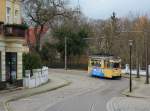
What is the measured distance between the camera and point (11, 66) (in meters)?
41.8

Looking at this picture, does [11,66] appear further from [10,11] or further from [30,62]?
[30,62]

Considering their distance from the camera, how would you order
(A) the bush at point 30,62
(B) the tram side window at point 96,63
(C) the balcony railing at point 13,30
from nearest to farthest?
(C) the balcony railing at point 13,30, (A) the bush at point 30,62, (B) the tram side window at point 96,63

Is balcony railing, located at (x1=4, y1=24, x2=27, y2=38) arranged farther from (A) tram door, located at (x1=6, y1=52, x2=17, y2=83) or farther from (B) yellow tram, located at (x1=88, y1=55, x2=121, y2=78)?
(B) yellow tram, located at (x1=88, y1=55, x2=121, y2=78)

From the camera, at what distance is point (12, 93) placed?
37375 mm

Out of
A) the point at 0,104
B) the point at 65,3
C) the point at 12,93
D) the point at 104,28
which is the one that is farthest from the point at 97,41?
the point at 0,104

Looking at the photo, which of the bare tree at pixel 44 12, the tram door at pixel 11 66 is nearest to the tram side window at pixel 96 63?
the bare tree at pixel 44 12

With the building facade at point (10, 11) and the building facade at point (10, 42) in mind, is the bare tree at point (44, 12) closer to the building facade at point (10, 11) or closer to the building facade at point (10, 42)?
the building facade at point (10, 11)

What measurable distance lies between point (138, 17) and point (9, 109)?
68266 millimetres

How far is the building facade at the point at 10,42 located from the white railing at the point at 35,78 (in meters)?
0.75

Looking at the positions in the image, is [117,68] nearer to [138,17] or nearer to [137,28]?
[137,28]

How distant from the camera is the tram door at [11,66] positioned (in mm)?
41291

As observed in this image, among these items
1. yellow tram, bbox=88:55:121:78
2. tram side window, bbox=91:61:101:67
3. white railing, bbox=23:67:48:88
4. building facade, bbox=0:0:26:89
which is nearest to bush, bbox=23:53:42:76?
white railing, bbox=23:67:48:88

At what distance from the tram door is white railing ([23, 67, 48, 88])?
1.68 m

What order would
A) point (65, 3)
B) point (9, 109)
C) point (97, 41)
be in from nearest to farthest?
point (9, 109)
point (65, 3)
point (97, 41)
